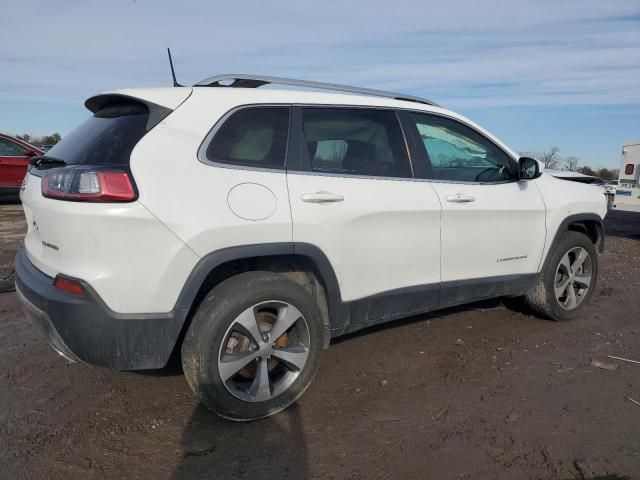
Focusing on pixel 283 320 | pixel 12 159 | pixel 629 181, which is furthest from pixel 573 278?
pixel 12 159

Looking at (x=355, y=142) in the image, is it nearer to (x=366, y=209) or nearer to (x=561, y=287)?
(x=366, y=209)

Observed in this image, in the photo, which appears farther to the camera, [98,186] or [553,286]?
[553,286]

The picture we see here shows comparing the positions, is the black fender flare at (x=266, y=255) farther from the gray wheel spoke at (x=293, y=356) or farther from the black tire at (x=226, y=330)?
the gray wheel spoke at (x=293, y=356)

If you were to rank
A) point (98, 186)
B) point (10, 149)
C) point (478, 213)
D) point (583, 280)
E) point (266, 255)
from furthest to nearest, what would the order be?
point (10, 149) < point (583, 280) < point (478, 213) < point (266, 255) < point (98, 186)

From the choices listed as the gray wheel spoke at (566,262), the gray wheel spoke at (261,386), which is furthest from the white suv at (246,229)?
the gray wheel spoke at (566,262)

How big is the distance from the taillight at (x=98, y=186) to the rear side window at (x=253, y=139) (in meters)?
0.46

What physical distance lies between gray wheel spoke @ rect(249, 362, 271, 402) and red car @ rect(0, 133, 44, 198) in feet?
34.9

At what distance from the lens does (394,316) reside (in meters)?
3.42

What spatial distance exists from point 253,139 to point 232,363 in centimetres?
124

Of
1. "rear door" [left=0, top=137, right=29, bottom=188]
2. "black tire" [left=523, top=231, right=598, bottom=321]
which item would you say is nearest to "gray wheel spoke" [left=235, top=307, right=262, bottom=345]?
"black tire" [left=523, top=231, right=598, bottom=321]

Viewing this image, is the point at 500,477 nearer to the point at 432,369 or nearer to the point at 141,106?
the point at 432,369

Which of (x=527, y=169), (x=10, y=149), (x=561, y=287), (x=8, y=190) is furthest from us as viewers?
(x=8, y=190)

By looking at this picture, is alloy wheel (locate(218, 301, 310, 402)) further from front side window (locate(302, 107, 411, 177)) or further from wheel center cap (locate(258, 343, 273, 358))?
front side window (locate(302, 107, 411, 177))

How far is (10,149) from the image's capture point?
11.5 metres
